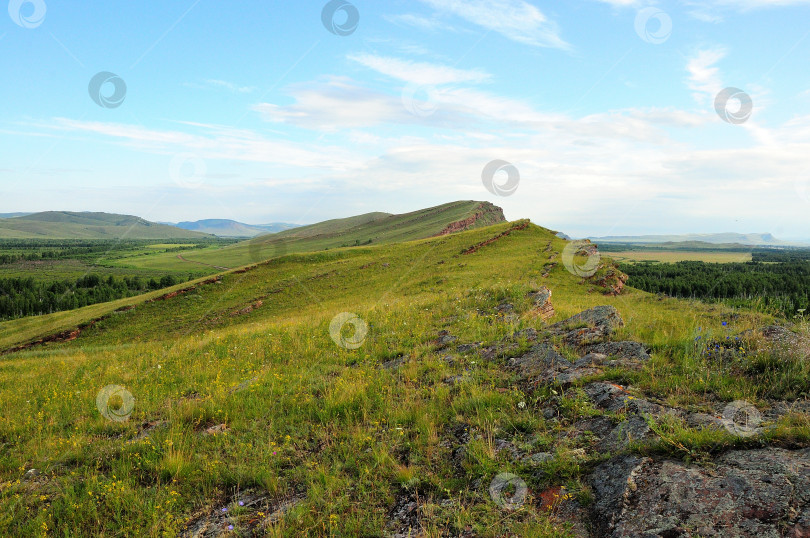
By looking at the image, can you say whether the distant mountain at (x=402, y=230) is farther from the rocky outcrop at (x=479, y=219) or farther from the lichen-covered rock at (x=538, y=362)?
the lichen-covered rock at (x=538, y=362)

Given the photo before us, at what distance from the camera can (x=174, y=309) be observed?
36.6 meters

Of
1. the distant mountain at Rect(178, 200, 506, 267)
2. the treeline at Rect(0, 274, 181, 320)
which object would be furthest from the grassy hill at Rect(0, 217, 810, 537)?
the treeline at Rect(0, 274, 181, 320)

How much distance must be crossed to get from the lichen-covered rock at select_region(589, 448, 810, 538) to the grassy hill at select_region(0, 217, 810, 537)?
0.25m

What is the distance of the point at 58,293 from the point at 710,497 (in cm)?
15457

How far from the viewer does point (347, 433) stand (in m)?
6.36

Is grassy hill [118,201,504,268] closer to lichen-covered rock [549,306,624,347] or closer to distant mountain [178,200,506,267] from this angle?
distant mountain [178,200,506,267]

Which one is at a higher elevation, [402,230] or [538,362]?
[402,230]

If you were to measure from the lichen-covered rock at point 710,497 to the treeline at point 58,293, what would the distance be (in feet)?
348

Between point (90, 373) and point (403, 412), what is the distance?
38.3 ft

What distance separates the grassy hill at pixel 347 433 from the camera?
180 inches

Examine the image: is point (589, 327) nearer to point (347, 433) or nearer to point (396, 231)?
point (347, 433)

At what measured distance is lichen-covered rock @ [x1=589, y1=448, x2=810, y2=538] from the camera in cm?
332

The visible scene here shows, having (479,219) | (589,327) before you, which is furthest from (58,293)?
(589,327)

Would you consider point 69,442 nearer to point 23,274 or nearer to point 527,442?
point 527,442
